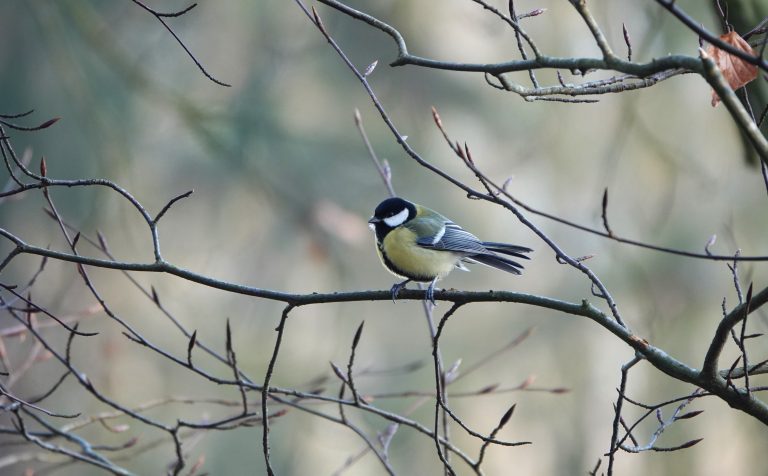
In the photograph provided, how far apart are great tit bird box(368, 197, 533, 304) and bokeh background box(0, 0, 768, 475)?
179 centimetres

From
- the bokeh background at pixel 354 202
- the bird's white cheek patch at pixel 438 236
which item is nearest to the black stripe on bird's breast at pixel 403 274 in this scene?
the bird's white cheek patch at pixel 438 236

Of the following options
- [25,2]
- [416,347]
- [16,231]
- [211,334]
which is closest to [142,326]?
[211,334]

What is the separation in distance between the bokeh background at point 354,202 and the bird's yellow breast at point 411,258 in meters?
1.88

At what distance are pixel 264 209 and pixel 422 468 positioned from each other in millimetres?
1665

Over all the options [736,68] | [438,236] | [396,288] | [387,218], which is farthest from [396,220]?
[736,68]

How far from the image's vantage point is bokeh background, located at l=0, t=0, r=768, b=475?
169 inches

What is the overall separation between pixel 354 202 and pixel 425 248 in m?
2.08

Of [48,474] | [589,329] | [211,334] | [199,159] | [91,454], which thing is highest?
[199,159]

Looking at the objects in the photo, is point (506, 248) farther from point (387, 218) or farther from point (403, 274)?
point (387, 218)

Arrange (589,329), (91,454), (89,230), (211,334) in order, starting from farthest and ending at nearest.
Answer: (589,329) → (211,334) → (89,230) → (91,454)

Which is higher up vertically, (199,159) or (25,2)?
(25,2)

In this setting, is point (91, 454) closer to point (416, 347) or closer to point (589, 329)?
point (416, 347)

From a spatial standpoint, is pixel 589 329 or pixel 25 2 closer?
pixel 25 2

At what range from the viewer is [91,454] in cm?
196
